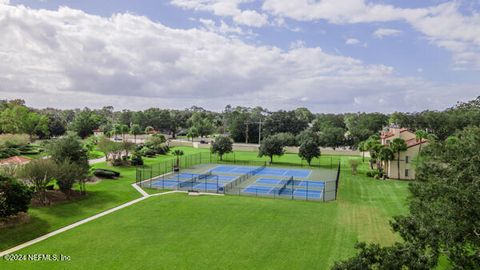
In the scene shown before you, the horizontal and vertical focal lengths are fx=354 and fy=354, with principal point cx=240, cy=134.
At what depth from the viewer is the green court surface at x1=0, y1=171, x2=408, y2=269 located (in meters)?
18.6

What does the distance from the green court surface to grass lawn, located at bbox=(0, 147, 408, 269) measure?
0.05 meters

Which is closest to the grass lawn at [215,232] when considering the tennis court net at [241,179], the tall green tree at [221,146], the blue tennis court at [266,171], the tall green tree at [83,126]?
the tennis court net at [241,179]

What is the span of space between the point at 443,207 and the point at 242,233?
13.3 m

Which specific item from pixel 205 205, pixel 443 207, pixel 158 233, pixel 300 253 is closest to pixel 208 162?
pixel 205 205

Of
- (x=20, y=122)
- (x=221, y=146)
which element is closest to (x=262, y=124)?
(x=221, y=146)

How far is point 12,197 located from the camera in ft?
76.1

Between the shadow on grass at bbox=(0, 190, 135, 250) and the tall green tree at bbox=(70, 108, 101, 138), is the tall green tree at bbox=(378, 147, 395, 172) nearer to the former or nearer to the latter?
the shadow on grass at bbox=(0, 190, 135, 250)

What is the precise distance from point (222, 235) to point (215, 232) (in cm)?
75

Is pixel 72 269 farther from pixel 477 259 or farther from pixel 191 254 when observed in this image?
pixel 477 259

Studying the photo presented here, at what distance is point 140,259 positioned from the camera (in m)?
18.8

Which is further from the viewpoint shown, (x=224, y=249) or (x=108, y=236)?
(x=108, y=236)

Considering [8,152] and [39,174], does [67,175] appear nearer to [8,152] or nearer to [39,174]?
[39,174]

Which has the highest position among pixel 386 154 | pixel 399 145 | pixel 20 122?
pixel 20 122

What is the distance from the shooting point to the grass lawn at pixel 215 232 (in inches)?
736
